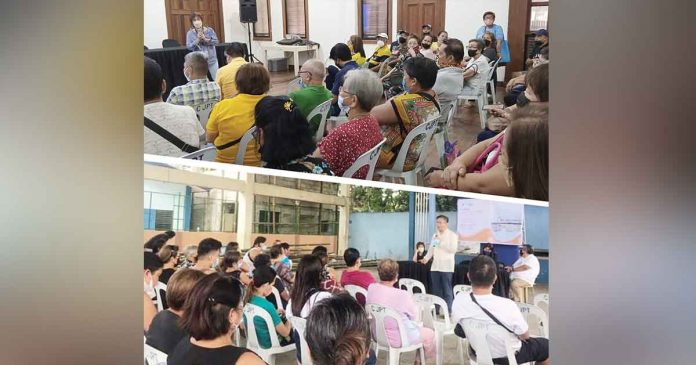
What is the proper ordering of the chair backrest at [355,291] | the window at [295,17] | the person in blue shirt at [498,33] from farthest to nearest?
the window at [295,17], the chair backrest at [355,291], the person in blue shirt at [498,33]

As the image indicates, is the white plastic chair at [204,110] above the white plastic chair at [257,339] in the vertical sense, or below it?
above

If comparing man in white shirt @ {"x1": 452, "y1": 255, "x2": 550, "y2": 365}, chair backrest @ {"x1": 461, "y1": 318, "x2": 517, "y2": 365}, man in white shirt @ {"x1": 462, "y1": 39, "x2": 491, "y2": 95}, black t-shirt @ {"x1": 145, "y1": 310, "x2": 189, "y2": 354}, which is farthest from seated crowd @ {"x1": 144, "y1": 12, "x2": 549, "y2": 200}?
black t-shirt @ {"x1": 145, "y1": 310, "x2": 189, "y2": 354}

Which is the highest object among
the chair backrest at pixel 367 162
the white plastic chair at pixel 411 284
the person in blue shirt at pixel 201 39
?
the person in blue shirt at pixel 201 39

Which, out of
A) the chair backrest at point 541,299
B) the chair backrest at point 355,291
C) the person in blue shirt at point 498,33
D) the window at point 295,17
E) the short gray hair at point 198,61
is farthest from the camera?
the short gray hair at point 198,61

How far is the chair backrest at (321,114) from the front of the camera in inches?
55.4

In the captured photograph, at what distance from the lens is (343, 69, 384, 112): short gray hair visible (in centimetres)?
140

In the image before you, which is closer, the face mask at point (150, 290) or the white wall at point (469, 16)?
the white wall at point (469, 16)

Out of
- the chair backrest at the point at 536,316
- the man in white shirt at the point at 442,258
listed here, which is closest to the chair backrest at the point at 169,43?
the man in white shirt at the point at 442,258

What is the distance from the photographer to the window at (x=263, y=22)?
4.47 ft

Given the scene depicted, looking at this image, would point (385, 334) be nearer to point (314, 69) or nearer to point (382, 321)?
point (382, 321)

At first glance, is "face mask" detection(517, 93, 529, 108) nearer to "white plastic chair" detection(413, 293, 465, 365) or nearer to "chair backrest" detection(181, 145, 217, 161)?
"white plastic chair" detection(413, 293, 465, 365)

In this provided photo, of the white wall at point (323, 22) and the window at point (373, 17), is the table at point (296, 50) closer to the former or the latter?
the white wall at point (323, 22)
